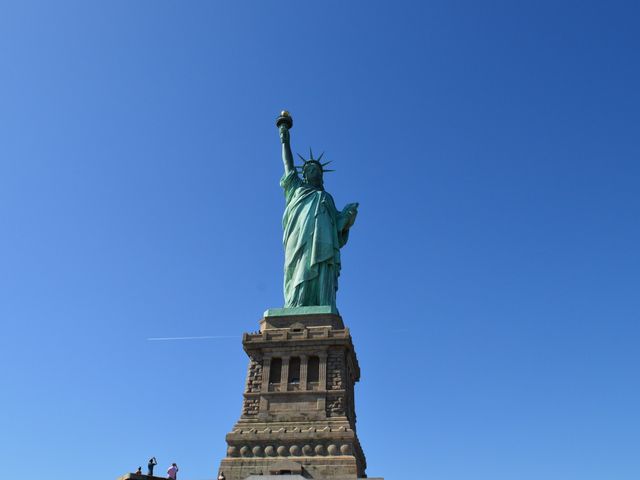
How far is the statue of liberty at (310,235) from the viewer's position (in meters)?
39.2

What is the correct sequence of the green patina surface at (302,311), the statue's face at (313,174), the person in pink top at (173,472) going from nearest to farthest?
the person in pink top at (173,472) → the green patina surface at (302,311) → the statue's face at (313,174)

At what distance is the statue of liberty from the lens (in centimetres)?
3916

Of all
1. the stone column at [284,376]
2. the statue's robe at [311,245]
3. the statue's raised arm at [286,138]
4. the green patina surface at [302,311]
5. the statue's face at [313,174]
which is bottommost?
the stone column at [284,376]

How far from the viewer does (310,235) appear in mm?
40500

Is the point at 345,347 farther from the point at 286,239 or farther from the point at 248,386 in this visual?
the point at 286,239

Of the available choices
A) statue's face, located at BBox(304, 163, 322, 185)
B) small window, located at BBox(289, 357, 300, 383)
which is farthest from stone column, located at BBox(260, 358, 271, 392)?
statue's face, located at BBox(304, 163, 322, 185)

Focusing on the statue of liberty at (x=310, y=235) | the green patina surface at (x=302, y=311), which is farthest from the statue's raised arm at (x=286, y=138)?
the green patina surface at (x=302, y=311)

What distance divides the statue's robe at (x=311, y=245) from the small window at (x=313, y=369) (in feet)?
14.7

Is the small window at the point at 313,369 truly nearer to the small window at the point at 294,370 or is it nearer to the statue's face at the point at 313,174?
the small window at the point at 294,370

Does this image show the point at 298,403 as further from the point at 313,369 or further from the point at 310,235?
the point at 310,235

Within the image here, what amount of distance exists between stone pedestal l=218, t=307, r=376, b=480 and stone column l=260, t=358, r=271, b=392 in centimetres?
5

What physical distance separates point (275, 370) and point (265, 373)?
65 centimetres

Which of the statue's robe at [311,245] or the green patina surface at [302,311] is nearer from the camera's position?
the green patina surface at [302,311]

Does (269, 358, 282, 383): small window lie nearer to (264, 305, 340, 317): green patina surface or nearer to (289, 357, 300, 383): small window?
(289, 357, 300, 383): small window
